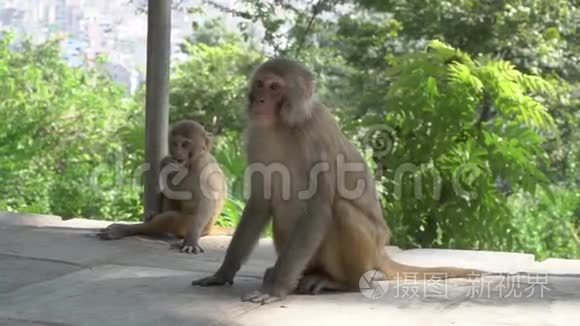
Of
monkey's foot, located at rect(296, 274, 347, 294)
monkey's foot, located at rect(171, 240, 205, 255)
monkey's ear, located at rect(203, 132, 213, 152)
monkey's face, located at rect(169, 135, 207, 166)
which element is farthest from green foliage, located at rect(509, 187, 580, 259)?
monkey's foot, located at rect(296, 274, 347, 294)

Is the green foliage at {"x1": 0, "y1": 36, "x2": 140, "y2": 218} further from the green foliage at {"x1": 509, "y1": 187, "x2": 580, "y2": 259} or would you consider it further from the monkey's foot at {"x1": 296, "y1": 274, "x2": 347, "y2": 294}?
the monkey's foot at {"x1": 296, "y1": 274, "x2": 347, "y2": 294}

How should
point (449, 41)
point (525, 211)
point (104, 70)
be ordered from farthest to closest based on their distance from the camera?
point (104, 70) < point (449, 41) < point (525, 211)

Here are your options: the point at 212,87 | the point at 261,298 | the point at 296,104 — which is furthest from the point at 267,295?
the point at 212,87

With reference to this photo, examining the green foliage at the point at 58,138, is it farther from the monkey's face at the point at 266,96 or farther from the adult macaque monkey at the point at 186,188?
the monkey's face at the point at 266,96

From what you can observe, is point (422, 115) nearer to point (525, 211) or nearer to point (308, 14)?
point (525, 211)

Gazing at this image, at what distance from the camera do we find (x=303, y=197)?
4.44 meters

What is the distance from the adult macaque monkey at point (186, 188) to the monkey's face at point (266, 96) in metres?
1.92

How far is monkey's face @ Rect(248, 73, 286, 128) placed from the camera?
4.32 meters

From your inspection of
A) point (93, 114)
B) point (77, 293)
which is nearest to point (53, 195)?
point (93, 114)

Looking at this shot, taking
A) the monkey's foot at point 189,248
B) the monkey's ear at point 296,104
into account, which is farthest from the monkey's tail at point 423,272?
the monkey's foot at point 189,248

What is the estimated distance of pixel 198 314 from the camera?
4.06m

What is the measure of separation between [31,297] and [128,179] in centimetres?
593

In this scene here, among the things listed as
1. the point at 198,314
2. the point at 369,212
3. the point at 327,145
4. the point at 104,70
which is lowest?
the point at 198,314

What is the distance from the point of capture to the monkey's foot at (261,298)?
4.30m
